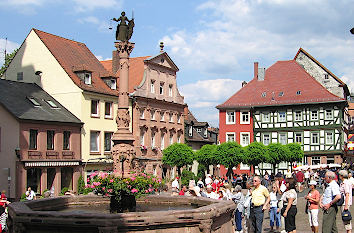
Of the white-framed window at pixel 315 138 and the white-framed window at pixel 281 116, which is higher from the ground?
the white-framed window at pixel 281 116

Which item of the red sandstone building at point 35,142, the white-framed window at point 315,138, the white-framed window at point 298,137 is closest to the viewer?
the red sandstone building at point 35,142

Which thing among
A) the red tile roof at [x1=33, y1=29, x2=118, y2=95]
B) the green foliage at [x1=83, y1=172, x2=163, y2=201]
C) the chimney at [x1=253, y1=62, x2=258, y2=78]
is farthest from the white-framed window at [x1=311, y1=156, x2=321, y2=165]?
the green foliage at [x1=83, y1=172, x2=163, y2=201]

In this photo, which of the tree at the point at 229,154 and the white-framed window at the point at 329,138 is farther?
the white-framed window at the point at 329,138

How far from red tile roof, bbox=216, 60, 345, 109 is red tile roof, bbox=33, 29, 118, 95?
18259 millimetres

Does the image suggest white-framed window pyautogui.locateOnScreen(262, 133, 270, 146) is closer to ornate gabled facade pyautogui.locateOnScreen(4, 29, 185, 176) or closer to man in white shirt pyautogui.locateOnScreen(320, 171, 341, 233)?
ornate gabled facade pyautogui.locateOnScreen(4, 29, 185, 176)

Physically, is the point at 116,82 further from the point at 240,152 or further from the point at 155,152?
the point at 240,152

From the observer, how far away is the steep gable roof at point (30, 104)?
3136cm

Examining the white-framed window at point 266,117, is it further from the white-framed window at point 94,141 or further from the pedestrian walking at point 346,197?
the pedestrian walking at point 346,197

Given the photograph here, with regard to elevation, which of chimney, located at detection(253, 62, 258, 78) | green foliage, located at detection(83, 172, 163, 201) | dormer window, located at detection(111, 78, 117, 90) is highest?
chimney, located at detection(253, 62, 258, 78)

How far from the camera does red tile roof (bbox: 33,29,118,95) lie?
123 ft

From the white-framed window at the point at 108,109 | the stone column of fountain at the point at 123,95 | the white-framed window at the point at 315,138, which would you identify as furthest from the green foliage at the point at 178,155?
the stone column of fountain at the point at 123,95

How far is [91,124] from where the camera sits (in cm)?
3716

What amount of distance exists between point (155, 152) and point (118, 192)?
32621mm

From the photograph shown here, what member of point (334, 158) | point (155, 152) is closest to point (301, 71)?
point (334, 158)
